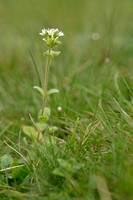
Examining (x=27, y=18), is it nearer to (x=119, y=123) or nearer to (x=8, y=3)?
(x=8, y=3)

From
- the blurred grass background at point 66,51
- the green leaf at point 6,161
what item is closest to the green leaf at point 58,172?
the green leaf at point 6,161

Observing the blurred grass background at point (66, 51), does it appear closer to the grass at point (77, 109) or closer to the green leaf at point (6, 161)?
the grass at point (77, 109)

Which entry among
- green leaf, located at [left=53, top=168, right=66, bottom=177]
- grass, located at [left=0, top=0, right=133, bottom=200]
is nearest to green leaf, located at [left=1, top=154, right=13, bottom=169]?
grass, located at [left=0, top=0, right=133, bottom=200]

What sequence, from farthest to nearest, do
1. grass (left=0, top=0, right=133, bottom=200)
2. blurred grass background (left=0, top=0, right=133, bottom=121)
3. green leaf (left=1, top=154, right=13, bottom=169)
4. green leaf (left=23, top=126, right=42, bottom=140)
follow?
blurred grass background (left=0, top=0, right=133, bottom=121) < green leaf (left=23, top=126, right=42, bottom=140) < green leaf (left=1, top=154, right=13, bottom=169) < grass (left=0, top=0, right=133, bottom=200)

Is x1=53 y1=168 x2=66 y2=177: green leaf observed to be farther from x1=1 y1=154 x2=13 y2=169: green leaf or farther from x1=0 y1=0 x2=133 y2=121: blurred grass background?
x1=0 y1=0 x2=133 y2=121: blurred grass background

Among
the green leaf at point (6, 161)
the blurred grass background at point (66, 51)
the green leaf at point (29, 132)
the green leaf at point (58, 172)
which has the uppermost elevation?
the blurred grass background at point (66, 51)
